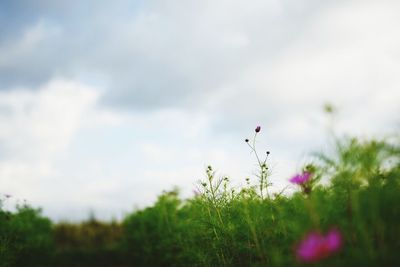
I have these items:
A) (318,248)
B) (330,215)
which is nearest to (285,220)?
(330,215)

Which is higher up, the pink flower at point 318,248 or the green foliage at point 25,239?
the green foliage at point 25,239

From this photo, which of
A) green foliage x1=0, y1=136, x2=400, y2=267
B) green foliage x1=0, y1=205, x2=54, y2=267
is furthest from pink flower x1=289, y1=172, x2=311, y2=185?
green foliage x1=0, y1=205, x2=54, y2=267

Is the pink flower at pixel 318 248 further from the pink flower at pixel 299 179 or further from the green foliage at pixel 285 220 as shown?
the pink flower at pixel 299 179

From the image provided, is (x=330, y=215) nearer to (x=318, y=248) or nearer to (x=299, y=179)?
(x=299, y=179)

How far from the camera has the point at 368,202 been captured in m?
2.42

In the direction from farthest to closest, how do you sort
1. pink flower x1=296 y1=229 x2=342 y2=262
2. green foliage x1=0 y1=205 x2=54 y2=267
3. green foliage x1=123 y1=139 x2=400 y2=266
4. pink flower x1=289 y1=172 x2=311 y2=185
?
green foliage x1=0 y1=205 x2=54 y2=267 → pink flower x1=289 y1=172 x2=311 y2=185 → green foliage x1=123 y1=139 x2=400 y2=266 → pink flower x1=296 y1=229 x2=342 y2=262

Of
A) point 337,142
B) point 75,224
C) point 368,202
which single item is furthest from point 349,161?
point 75,224

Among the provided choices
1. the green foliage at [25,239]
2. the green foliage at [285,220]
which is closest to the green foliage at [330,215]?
the green foliage at [285,220]

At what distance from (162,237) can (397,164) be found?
712 cm

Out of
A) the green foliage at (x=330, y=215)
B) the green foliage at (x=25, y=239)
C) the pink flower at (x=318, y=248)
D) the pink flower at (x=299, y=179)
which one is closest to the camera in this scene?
the pink flower at (x=318, y=248)

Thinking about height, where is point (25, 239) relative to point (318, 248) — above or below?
above

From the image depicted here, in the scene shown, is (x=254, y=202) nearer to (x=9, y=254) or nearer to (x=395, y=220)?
(x=395, y=220)

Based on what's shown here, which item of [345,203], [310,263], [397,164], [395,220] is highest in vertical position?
[397,164]

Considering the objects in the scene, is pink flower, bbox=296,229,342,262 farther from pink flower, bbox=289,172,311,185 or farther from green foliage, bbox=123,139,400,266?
pink flower, bbox=289,172,311,185
